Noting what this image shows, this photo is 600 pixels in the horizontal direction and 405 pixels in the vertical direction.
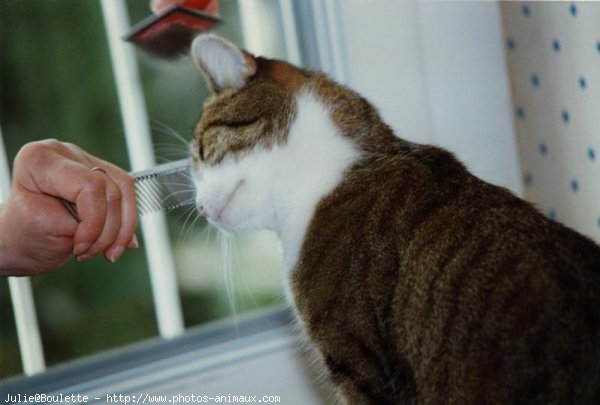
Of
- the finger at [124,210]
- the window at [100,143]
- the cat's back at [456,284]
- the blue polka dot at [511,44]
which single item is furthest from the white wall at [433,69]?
the finger at [124,210]

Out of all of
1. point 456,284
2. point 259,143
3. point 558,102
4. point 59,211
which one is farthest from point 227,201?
point 558,102

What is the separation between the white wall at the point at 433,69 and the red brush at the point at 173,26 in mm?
145

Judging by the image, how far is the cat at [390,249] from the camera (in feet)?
2.11

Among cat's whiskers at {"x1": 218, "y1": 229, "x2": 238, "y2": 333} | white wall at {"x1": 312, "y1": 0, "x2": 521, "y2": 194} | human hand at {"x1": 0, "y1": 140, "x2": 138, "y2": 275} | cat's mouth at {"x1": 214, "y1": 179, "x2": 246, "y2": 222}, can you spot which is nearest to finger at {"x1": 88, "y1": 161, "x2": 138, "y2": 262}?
human hand at {"x1": 0, "y1": 140, "x2": 138, "y2": 275}

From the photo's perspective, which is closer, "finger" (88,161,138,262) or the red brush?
"finger" (88,161,138,262)

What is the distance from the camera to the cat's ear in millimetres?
818

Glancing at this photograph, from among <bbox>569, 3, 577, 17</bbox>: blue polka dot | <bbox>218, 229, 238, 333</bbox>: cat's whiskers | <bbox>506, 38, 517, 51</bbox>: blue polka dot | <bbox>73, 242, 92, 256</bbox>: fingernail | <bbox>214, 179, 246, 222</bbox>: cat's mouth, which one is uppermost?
<bbox>569, 3, 577, 17</bbox>: blue polka dot

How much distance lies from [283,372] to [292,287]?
0.20 metres

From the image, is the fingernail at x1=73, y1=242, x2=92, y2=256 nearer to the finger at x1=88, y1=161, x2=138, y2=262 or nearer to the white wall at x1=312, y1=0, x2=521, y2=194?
the finger at x1=88, y1=161, x2=138, y2=262

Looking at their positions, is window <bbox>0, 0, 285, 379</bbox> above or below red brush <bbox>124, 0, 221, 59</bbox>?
below

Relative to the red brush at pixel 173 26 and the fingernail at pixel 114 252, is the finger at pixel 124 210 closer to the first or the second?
the fingernail at pixel 114 252

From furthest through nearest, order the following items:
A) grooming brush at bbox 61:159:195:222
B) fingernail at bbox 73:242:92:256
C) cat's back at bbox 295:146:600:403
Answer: grooming brush at bbox 61:159:195:222 < fingernail at bbox 73:242:92:256 < cat's back at bbox 295:146:600:403

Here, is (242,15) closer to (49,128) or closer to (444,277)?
(49,128)

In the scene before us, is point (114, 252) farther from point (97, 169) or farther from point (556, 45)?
point (556, 45)
